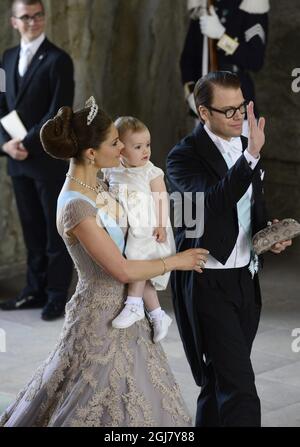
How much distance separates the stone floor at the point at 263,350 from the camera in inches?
232

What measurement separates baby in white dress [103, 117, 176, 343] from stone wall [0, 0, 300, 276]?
3713 millimetres

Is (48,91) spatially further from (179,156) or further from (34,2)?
(179,156)

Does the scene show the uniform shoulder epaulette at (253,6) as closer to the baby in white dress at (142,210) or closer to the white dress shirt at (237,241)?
the white dress shirt at (237,241)

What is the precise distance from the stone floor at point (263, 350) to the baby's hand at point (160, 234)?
127 centimetres

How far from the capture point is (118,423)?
4426 mm

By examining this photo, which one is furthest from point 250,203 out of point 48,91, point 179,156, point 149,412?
point 48,91

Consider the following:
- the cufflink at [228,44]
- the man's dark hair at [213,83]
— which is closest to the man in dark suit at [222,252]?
the man's dark hair at [213,83]

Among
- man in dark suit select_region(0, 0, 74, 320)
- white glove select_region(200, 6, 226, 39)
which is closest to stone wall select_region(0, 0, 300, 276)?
man in dark suit select_region(0, 0, 74, 320)

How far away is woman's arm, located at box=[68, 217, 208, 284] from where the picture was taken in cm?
436

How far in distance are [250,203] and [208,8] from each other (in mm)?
3325

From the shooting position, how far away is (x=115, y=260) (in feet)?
14.4

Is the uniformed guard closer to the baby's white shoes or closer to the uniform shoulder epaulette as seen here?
the uniform shoulder epaulette

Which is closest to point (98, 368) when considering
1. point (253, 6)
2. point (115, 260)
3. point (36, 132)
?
point (115, 260)

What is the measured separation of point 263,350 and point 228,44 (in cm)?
213
